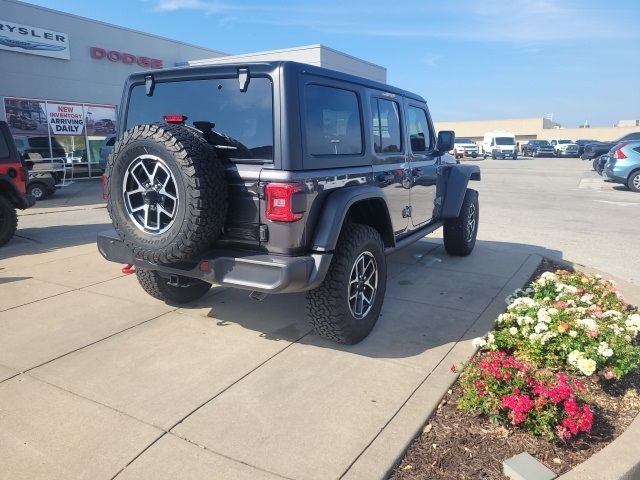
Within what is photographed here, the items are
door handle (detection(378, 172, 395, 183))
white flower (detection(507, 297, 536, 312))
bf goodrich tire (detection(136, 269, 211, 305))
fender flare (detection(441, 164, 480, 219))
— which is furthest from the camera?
fender flare (detection(441, 164, 480, 219))

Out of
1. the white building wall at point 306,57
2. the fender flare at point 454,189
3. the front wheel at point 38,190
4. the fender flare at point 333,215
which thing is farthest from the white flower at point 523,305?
the white building wall at point 306,57

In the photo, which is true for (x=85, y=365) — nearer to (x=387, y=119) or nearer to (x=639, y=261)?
(x=387, y=119)

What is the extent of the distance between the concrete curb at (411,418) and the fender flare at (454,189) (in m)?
1.91

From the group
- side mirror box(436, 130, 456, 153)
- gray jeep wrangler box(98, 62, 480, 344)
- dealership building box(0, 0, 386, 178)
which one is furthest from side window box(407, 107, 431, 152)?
dealership building box(0, 0, 386, 178)

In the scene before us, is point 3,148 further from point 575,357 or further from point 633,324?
point 633,324

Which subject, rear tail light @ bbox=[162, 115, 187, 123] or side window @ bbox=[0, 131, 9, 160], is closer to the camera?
rear tail light @ bbox=[162, 115, 187, 123]

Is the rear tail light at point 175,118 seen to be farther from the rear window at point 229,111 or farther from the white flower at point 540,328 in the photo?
the white flower at point 540,328

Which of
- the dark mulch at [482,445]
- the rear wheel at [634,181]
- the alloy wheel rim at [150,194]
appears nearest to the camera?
the dark mulch at [482,445]

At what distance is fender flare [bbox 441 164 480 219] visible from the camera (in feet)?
19.4

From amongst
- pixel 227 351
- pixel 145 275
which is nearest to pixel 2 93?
pixel 145 275

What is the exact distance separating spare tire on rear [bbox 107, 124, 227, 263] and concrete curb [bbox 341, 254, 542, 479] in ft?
5.25

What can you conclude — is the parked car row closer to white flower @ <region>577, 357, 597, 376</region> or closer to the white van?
white flower @ <region>577, 357, 597, 376</region>

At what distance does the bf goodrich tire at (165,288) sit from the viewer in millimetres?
4387

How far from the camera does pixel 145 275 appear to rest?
441cm
